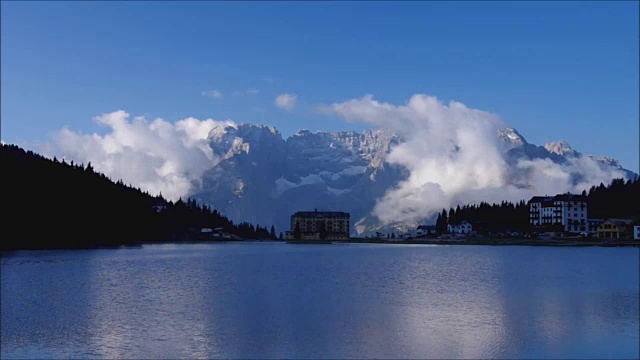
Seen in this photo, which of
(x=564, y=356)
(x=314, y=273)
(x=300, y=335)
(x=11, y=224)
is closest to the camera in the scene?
(x=564, y=356)

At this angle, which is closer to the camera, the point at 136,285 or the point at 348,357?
the point at 348,357

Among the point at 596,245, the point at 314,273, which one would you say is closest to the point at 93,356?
the point at 314,273

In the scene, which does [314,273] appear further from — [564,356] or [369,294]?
[564,356]

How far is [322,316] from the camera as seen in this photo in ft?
167

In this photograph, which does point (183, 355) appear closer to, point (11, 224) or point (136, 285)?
point (136, 285)

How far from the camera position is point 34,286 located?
72375 millimetres

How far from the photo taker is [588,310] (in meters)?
52.2

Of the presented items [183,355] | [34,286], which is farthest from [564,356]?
[34,286]

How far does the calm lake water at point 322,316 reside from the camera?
38.8 metres

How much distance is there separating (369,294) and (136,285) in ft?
91.4

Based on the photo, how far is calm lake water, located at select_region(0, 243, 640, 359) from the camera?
3878cm

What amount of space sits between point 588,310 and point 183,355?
32.5m

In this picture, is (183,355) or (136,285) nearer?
(183,355)

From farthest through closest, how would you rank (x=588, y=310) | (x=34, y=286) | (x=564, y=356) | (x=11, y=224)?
(x=11, y=224) < (x=34, y=286) < (x=588, y=310) < (x=564, y=356)
